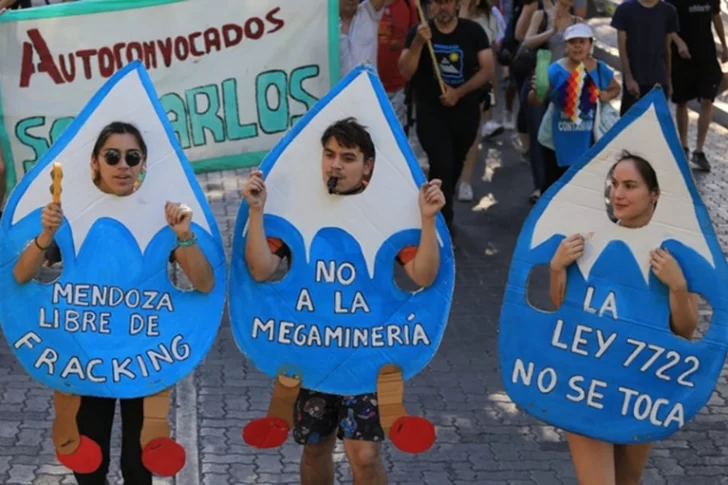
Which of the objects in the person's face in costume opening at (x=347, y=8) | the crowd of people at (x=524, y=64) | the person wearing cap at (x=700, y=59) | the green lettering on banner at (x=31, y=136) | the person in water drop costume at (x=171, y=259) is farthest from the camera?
the person wearing cap at (x=700, y=59)

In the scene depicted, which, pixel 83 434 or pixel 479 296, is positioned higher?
pixel 83 434

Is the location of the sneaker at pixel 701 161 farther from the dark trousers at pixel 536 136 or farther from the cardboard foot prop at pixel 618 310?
the cardboard foot prop at pixel 618 310

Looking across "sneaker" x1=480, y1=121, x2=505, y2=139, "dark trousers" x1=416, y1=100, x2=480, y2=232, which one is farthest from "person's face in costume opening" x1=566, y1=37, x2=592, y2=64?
"sneaker" x1=480, y1=121, x2=505, y2=139

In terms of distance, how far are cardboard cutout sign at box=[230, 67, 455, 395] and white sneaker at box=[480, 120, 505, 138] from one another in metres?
7.65

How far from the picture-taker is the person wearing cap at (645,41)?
1032cm

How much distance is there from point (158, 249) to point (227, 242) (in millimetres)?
4219

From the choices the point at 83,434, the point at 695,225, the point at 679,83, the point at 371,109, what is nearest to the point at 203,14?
the point at 371,109

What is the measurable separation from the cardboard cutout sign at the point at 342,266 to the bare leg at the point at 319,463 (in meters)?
0.30

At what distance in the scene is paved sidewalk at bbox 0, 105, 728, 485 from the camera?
229 inches

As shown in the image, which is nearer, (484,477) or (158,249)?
(158,249)

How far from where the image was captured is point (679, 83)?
11234 millimetres

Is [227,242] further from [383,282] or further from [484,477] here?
[383,282]

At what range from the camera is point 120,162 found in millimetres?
4543

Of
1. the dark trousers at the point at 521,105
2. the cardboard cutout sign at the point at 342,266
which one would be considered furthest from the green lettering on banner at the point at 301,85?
the dark trousers at the point at 521,105
